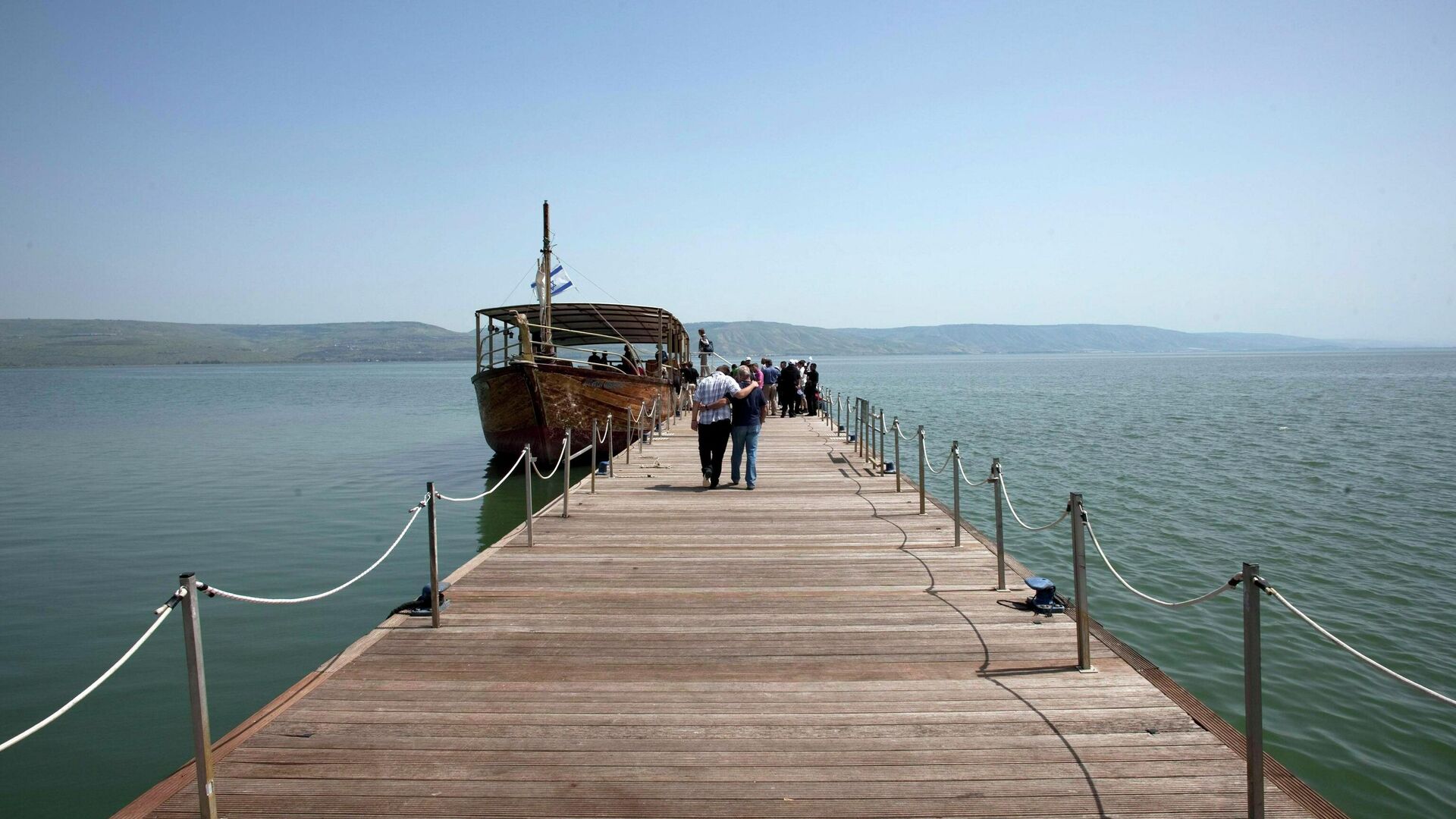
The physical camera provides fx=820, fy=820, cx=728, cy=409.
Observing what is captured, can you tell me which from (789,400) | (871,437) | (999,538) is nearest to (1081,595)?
(999,538)

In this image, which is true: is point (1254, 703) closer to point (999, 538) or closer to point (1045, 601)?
point (1045, 601)

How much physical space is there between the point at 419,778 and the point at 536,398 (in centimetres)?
1589

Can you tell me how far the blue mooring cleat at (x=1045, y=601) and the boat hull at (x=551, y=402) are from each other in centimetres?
1333

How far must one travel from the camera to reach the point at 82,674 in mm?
7879

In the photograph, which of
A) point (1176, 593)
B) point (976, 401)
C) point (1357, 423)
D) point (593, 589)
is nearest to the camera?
point (593, 589)

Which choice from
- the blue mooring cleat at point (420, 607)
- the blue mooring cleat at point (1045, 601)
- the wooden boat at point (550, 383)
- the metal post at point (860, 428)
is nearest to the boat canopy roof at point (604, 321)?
the wooden boat at point (550, 383)

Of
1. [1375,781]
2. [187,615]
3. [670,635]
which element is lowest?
[1375,781]

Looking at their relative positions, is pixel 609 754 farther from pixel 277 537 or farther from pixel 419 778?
pixel 277 537

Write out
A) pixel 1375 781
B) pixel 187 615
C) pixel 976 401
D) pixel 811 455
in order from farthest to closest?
pixel 976 401, pixel 811 455, pixel 1375 781, pixel 187 615

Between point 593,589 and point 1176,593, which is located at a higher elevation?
point 593,589

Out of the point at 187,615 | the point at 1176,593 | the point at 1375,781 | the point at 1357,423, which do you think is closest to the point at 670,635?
the point at 187,615

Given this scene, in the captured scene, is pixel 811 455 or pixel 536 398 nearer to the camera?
pixel 811 455

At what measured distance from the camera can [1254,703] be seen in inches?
123

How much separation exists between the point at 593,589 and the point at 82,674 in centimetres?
535
